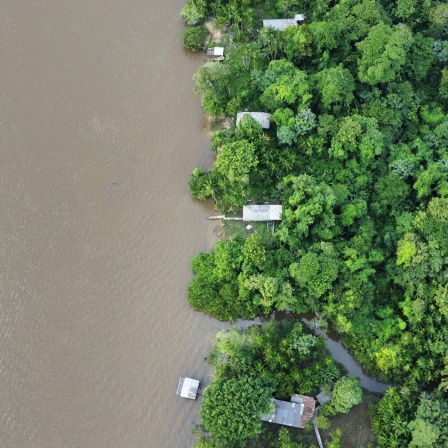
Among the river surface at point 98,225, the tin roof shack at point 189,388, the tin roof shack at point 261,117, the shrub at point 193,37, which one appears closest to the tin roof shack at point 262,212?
the river surface at point 98,225

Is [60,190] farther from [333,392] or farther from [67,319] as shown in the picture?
[333,392]

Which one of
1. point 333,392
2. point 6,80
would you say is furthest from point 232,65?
point 333,392

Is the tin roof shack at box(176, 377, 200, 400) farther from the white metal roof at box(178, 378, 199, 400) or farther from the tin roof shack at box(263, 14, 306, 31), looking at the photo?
the tin roof shack at box(263, 14, 306, 31)

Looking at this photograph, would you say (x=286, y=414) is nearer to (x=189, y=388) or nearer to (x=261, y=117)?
(x=189, y=388)

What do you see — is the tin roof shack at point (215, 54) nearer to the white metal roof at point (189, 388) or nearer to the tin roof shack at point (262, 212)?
the tin roof shack at point (262, 212)

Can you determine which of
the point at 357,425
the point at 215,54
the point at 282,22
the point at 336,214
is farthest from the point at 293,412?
the point at 282,22
